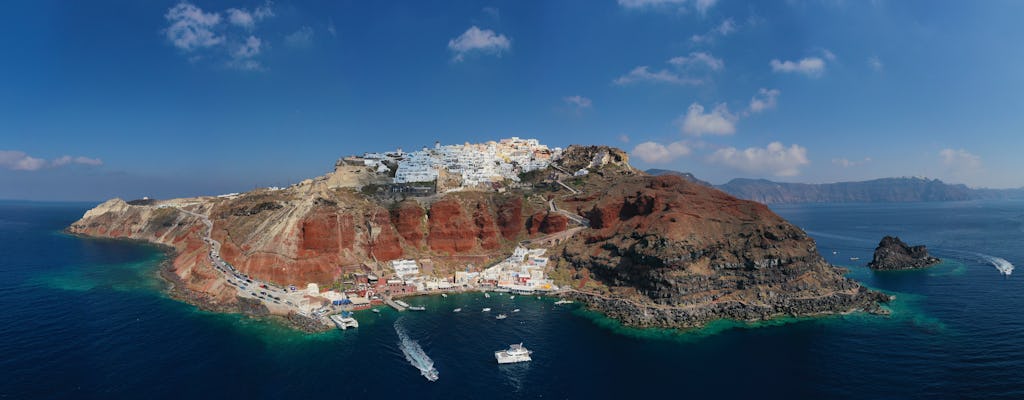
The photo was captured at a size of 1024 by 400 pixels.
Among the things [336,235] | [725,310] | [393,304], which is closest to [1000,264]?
[725,310]

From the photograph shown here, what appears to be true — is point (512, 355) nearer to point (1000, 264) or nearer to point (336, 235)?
point (336, 235)

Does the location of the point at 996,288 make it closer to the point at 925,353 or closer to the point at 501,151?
the point at 925,353

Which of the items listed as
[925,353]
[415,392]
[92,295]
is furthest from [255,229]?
[925,353]

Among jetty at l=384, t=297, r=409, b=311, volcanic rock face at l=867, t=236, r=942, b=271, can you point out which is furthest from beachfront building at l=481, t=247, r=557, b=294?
volcanic rock face at l=867, t=236, r=942, b=271

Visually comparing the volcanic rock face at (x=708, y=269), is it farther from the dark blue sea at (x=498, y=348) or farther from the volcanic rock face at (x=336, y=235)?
the volcanic rock face at (x=336, y=235)

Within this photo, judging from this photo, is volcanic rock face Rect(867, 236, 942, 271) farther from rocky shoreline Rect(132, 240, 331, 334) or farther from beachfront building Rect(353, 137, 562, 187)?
rocky shoreline Rect(132, 240, 331, 334)
